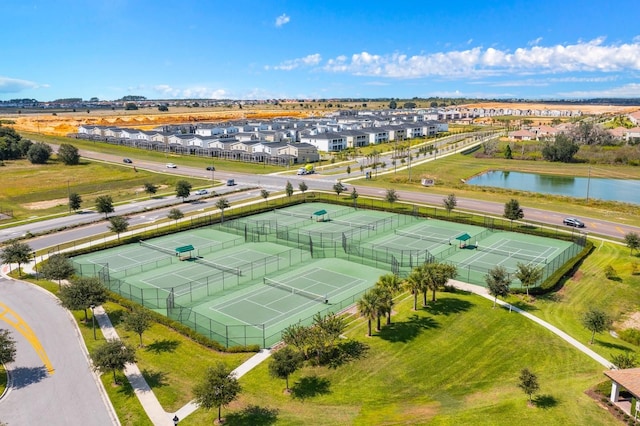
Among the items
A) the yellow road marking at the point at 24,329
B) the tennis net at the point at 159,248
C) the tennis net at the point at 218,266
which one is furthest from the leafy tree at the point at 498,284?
the tennis net at the point at 159,248

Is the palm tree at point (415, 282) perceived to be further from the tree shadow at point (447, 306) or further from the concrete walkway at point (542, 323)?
the concrete walkway at point (542, 323)

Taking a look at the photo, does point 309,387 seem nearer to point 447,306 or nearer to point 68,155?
point 447,306

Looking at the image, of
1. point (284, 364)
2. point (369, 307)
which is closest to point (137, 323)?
point (284, 364)

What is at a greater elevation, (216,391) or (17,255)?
(17,255)

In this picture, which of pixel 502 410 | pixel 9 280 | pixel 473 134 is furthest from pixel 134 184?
pixel 473 134

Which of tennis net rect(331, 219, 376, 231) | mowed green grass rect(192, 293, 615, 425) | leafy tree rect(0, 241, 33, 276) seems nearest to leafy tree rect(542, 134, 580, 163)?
tennis net rect(331, 219, 376, 231)

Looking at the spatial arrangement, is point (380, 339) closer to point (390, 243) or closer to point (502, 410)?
point (502, 410)
